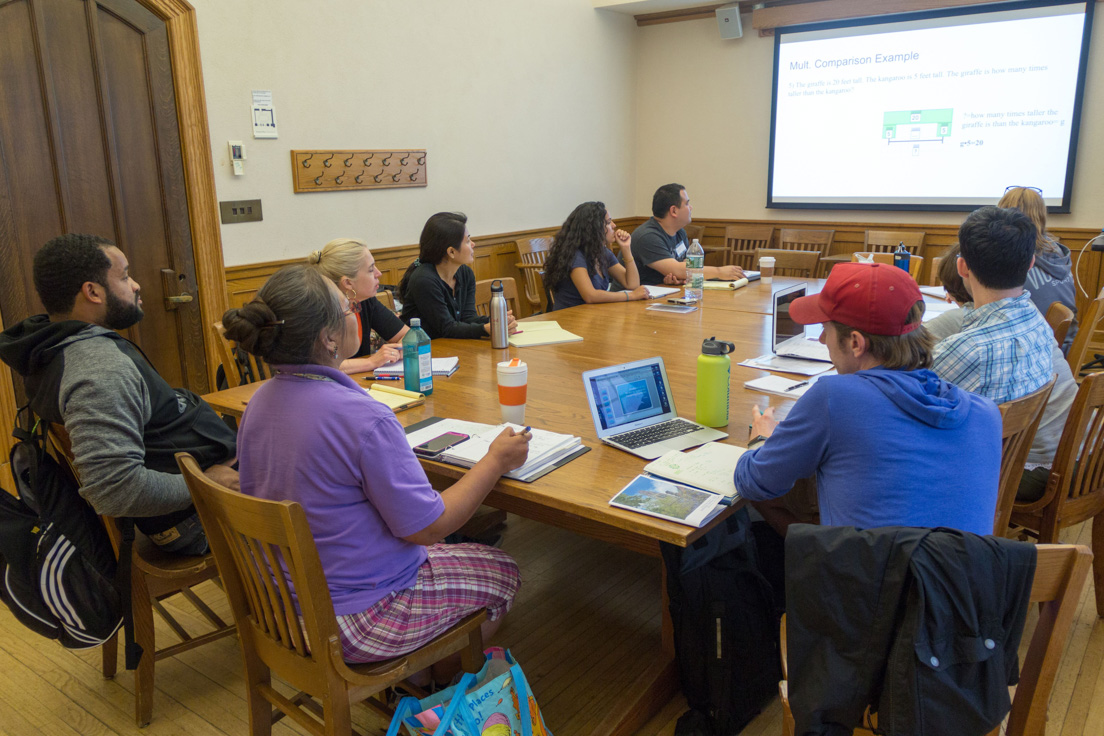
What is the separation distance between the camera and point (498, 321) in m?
2.84

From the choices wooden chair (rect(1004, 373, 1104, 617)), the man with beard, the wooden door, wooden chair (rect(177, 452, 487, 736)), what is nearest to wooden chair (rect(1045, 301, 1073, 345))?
wooden chair (rect(1004, 373, 1104, 617))

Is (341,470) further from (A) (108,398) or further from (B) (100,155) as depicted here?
(B) (100,155)

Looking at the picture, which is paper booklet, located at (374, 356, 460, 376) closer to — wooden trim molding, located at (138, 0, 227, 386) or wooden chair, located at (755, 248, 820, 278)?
wooden trim molding, located at (138, 0, 227, 386)

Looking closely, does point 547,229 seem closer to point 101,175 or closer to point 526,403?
point 101,175

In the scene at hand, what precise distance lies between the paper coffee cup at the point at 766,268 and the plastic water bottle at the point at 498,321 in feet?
6.76

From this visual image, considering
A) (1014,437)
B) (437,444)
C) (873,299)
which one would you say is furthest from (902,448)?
(437,444)

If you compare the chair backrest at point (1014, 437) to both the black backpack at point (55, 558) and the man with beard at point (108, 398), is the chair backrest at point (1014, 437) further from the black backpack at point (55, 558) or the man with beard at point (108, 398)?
the black backpack at point (55, 558)

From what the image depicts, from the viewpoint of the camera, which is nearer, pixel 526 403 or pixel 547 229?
pixel 526 403

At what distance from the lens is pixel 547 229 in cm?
588

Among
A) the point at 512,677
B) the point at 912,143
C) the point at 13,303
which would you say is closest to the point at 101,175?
the point at 13,303

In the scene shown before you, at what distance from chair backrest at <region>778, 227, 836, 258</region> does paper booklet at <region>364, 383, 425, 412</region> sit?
15.0 feet

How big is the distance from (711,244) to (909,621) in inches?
231

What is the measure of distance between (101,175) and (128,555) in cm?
207

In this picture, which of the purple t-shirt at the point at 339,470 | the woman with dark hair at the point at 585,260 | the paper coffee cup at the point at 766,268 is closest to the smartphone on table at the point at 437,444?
the purple t-shirt at the point at 339,470
